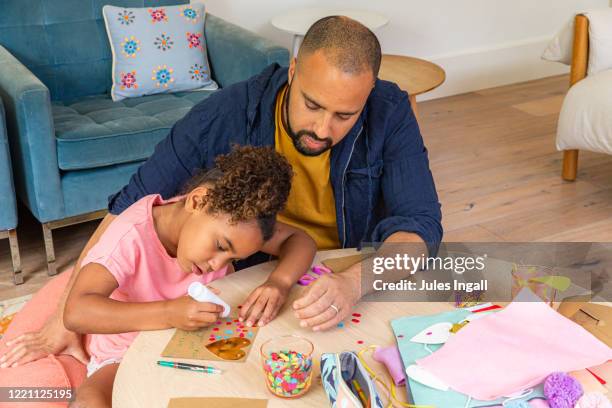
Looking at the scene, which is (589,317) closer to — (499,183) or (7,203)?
(7,203)

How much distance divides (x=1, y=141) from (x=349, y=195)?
1243mm

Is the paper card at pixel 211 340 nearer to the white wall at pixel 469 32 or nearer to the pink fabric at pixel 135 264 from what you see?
the pink fabric at pixel 135 264

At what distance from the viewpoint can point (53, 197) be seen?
257 cm

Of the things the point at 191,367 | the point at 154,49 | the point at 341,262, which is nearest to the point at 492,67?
the point at 154,49

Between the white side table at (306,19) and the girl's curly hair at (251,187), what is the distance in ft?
6.76

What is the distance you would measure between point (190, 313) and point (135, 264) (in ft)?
0.79

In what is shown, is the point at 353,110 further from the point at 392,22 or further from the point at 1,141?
the point at 392,22

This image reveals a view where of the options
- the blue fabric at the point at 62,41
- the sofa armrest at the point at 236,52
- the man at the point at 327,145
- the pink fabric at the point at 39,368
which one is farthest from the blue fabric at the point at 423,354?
the blue fabric at the point at 62,41

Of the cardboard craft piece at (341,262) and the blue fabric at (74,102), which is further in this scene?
the blue fabric at (74,102)

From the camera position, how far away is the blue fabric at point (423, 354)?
111 centimetres

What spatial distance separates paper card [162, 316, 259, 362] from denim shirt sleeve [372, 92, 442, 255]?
0.43 m

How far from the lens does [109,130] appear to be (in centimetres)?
260

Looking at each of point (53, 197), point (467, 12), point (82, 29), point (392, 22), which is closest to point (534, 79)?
point (467, 12)

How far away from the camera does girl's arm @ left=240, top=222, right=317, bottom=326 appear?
134 centimetres
